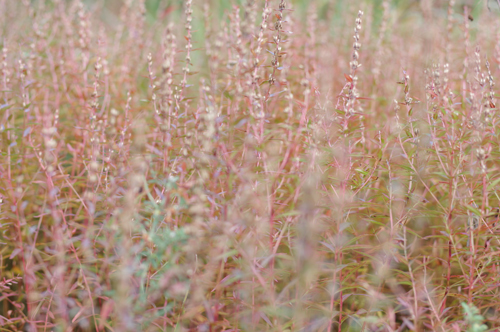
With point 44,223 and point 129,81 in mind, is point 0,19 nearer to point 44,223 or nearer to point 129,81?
point 129,81

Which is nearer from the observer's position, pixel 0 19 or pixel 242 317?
pixel 242 317

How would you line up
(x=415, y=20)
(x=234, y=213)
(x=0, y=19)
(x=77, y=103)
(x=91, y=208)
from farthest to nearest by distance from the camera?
(x=415, y=20), (x=0, y=19), (x=77, y=103), (x=91, y=208), (x=234, y=213)

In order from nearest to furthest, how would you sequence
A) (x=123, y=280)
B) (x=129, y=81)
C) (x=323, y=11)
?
(x=123, y=280), (x=129, y=81), (x=323, y=11)

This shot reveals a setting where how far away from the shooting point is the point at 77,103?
3.18 metres

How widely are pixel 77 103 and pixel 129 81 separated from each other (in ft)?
1.48

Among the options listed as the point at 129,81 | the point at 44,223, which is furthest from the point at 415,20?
the point at 44,223

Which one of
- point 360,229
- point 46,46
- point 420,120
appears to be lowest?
point 360,229

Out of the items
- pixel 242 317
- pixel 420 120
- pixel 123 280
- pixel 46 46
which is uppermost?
pixel 46 46

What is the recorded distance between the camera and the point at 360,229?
2324 millimetres

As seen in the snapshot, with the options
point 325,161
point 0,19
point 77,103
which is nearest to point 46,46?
point 77,103

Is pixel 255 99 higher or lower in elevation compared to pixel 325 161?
higher

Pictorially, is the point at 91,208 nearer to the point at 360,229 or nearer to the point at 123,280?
the point at 123,280

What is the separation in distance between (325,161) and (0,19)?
352 centimetres

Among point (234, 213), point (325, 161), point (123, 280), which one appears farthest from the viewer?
point (325, 161)
